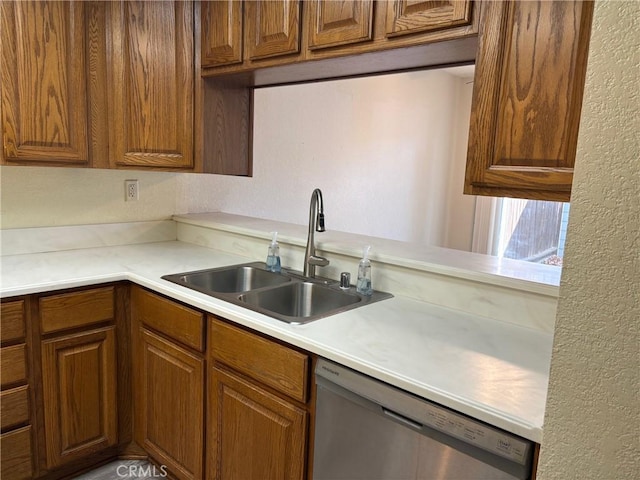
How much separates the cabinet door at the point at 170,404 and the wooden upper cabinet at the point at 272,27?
3.79 feet

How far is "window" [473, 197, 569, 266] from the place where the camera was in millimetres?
4727

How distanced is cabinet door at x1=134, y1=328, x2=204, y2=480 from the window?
4004 mm

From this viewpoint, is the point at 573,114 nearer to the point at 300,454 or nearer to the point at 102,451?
the point at 300,454

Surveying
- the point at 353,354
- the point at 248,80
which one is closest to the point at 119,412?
the point at 353,354

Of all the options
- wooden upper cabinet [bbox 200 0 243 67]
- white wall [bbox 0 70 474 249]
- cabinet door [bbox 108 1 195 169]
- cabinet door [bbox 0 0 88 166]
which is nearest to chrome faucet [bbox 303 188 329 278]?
wooden upper cabinet [bbox 200 0 243 67]

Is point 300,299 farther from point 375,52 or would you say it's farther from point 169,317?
point 375,52

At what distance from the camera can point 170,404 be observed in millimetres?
1829

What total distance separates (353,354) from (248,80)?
57.9 inches

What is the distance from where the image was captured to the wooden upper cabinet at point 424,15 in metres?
1.29

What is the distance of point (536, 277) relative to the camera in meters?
1.53

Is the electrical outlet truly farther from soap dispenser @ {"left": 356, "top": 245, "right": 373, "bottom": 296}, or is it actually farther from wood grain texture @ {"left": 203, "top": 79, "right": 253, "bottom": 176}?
soap dispenser @ {"left": 356, "top": 245, "right": 373, "bottom": 296}

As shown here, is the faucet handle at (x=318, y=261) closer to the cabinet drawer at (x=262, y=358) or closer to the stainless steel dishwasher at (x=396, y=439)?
the cabinet drawer at (x=262, y=358)

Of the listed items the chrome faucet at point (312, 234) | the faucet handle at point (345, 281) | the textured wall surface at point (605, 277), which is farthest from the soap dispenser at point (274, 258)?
the textured wall surface at point (605, 277)

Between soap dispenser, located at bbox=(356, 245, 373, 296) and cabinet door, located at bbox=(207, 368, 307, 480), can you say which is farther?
soap dispenser, located at bbox=(356, 245, 373, 296)
